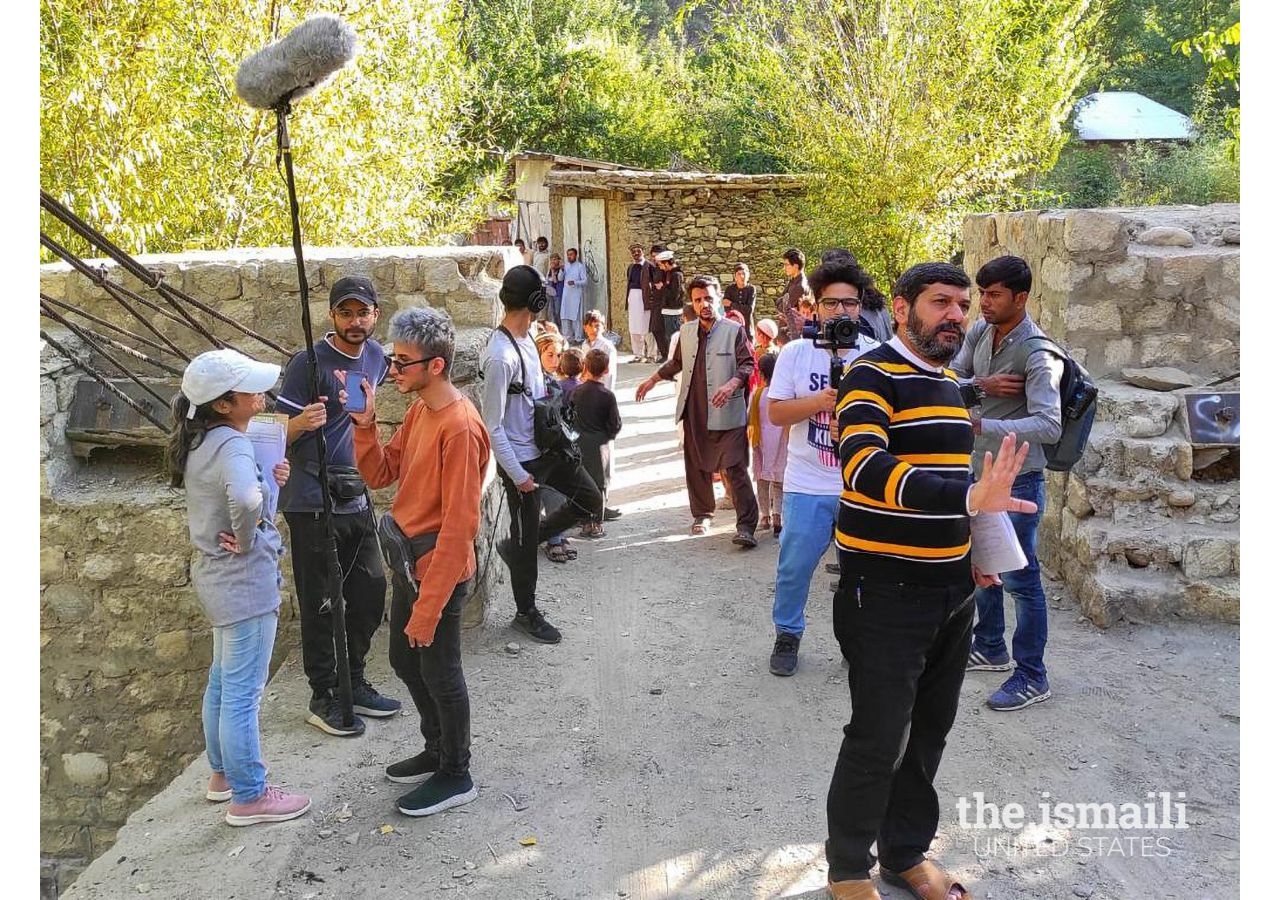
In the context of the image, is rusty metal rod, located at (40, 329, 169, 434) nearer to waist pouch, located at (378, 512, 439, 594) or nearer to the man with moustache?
the man with moustache

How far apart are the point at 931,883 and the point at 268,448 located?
2.91 meters

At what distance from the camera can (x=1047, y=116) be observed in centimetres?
1366

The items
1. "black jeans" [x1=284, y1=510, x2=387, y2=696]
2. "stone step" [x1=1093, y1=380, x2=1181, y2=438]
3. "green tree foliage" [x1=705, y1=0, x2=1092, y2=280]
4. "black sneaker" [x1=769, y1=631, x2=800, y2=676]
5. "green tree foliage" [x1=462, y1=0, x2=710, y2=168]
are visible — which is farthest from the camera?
"green tree foliage" [x1=462, y1=0, x2=710, y2=168]

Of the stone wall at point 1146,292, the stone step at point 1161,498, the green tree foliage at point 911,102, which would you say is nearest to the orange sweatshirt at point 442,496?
the stone step at point 1161,498

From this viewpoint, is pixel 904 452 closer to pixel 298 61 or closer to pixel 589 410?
pixel 298 61

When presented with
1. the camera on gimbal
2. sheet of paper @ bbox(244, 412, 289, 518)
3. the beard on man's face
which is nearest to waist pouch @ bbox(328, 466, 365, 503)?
sheet of paper @ bbox(244, 412, 289, 518)

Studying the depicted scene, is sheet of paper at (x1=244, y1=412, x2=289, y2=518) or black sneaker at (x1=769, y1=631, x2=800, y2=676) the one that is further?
black sneaker at (x1=769, y1=631, x2=800, y2=676)

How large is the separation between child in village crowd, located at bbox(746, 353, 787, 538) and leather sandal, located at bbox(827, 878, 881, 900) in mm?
4278

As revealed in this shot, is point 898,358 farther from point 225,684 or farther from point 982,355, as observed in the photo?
point 225,684

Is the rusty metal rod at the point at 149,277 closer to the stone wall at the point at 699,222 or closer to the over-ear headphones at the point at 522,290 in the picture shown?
the over-ear headphones at the point at 522,290

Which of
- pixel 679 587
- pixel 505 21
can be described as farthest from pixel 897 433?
pixel 505 21

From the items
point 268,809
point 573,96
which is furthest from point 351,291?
point 573,96

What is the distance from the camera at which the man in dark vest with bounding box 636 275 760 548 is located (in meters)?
7.43

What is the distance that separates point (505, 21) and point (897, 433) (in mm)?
23805
